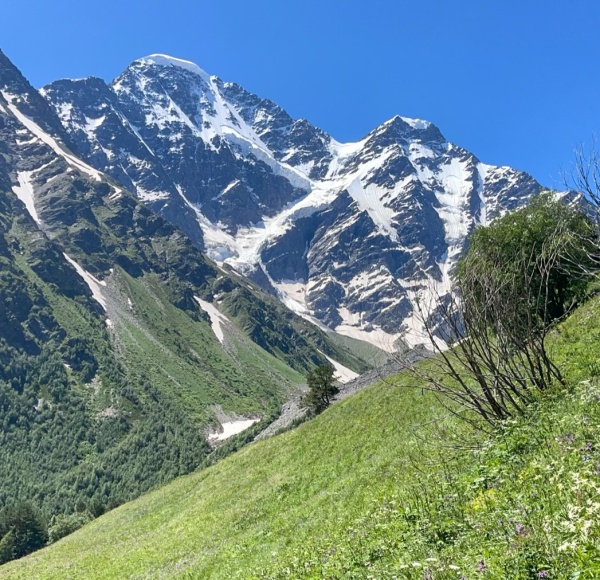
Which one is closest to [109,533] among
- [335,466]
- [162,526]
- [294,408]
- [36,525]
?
[162,526]

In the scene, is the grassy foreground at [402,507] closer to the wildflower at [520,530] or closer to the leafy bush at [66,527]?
the wildflower at [520,530]

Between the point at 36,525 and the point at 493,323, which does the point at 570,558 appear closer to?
the point at 493,323

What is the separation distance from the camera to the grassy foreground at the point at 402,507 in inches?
286

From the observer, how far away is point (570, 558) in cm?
600

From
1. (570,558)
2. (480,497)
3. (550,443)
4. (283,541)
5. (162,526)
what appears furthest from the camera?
(162,526)

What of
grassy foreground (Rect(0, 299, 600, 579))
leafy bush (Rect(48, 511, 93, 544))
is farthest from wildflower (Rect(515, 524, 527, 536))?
leafy bush (Rect(48, 511, 93, 544))

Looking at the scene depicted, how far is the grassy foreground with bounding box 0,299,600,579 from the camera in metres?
7.25

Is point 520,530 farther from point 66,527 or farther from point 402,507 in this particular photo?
point 66,527

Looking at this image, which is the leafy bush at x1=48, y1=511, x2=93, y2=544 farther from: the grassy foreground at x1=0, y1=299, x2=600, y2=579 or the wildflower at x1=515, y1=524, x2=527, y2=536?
the wildflower at x1=515, y1=524, x2=527, y2=536

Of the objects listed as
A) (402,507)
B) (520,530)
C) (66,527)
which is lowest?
(66,527)

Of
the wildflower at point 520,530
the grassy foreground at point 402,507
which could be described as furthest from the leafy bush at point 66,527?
the wildflower at point 520,530

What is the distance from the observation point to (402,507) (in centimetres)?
1188

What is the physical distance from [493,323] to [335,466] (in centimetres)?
1357

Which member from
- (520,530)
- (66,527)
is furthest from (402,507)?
(66,527)
